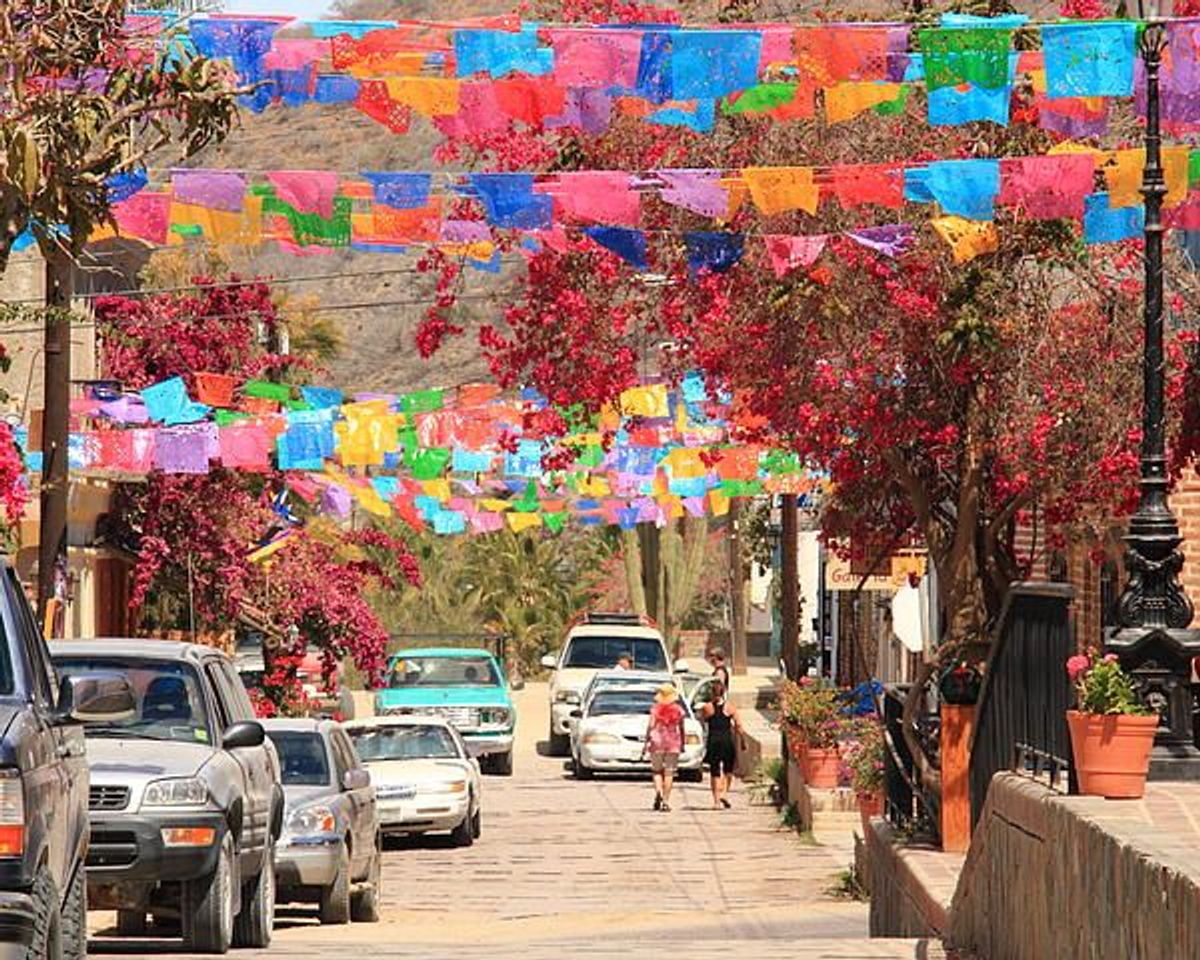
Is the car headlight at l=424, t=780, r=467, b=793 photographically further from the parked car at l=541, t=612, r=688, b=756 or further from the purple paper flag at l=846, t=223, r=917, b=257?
the parked car at l=541, t=612, r=688, b=756

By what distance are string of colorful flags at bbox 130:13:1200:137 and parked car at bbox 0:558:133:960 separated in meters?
8.59

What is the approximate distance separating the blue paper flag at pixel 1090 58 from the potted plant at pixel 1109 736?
6628mm

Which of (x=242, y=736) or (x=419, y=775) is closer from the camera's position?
(x=242, y=736)

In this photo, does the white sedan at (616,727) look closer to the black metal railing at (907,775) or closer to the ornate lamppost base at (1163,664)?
the black metal railing at (907,775)

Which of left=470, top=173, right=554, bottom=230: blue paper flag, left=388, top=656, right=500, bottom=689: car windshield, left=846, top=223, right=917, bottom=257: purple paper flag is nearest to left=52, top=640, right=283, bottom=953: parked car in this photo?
left=470, top=173, right=554, bottom=230: blue paper flag

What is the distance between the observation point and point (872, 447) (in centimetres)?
2073

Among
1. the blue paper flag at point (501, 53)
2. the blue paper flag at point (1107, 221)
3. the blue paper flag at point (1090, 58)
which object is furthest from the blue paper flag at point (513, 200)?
the blue paper flag at point (1090, 58)

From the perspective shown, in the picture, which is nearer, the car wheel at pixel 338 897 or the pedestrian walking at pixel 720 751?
the car wheel at pixel 338 897

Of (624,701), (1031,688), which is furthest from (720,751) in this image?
(1031,688)

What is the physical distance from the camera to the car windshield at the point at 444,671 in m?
44.5

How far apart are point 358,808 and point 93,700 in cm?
1266

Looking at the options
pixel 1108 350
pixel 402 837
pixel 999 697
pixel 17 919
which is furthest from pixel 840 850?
pixel 17 919

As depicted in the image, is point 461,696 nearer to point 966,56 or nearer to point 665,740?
point 665,740

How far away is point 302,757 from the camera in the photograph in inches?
910
